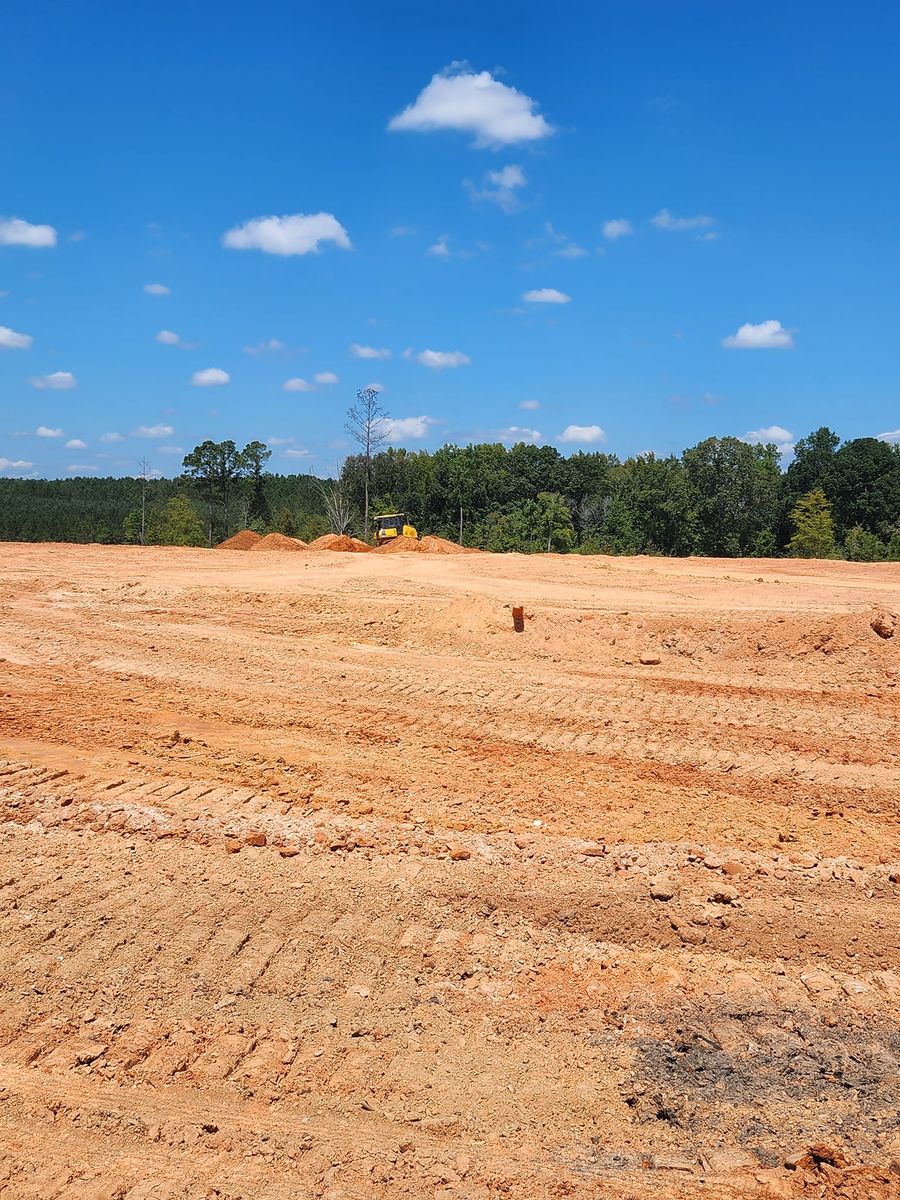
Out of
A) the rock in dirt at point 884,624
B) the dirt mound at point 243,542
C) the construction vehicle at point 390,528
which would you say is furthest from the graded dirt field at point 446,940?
the construction vehicle at point 390,528

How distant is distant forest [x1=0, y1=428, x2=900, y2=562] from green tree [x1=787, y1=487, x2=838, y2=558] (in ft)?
0.30

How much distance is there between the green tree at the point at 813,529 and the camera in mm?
42938

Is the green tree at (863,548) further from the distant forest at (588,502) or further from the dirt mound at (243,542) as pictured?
the dirt mound at (243,542)

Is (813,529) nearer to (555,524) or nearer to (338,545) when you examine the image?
(555,524)

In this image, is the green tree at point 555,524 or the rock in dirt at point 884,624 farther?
the green tree at point 555,524

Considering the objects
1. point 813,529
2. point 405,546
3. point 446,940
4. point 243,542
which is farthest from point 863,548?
point 446,940

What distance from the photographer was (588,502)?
59.6m

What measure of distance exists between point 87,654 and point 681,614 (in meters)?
9.37

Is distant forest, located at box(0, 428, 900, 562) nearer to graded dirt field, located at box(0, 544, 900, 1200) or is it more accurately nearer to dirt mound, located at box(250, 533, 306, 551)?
dirt mound, located at box(250, 533, 306, 551)

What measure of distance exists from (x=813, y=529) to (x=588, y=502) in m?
18.3

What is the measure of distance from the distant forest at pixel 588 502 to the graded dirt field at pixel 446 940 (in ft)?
125

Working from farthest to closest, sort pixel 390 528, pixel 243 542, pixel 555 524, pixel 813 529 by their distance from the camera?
1. pixel 555 524
2. pixel 813 529
3. pixel 390 528
4. pixel 243 542

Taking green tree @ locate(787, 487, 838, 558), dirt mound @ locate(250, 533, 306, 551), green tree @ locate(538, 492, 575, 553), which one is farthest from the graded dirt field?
green tree @ locate(538, 492, 575, 553)

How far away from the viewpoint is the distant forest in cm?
4775
